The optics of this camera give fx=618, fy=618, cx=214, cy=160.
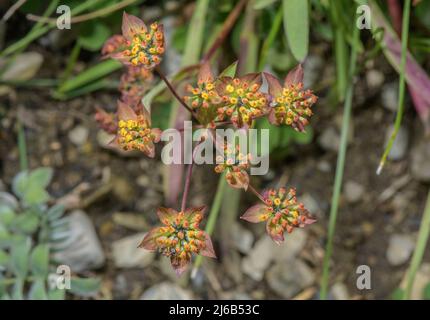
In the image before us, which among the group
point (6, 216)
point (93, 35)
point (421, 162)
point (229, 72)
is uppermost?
point (93, 35)

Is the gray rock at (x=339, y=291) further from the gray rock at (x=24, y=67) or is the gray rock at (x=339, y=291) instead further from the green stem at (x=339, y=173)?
the gray rock at (x=24, y=67)

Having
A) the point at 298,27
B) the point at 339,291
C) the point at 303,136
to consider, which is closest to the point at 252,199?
the point at 303,136

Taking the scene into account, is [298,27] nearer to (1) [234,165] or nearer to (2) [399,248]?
(1) [234,165]

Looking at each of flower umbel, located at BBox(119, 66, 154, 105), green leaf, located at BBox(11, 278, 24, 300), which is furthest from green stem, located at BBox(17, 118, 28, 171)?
flower umbel, located at BBox(119, 66, 154, 105)

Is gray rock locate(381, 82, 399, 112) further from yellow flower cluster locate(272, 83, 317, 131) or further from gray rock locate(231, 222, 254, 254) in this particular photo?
yellow flower cluster locate(272, 83, 317, 131)

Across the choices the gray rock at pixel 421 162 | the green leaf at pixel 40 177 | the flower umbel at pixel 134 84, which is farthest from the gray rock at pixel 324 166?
the green leaf at pixel 40 177

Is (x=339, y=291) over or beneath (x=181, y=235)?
beneath
